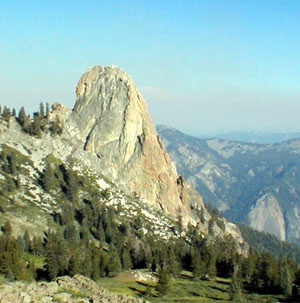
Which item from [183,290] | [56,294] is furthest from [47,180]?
[56,294]

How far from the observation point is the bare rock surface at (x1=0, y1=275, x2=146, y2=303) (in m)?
47.8

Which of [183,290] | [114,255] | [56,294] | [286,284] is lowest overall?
[183,290]

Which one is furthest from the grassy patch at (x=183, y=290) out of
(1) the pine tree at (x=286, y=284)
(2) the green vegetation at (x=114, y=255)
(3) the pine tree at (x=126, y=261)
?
(3) the pine tree at (x=126, y=261)

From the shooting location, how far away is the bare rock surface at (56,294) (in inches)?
1882

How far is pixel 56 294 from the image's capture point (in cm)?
5272

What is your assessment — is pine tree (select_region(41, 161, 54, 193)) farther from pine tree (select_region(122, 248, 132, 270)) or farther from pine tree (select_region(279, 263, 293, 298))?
pine tree (select_region(279, 263, 293, 298))

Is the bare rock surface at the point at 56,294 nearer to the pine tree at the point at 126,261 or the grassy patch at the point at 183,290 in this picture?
the grassy patch at the point at 183,290

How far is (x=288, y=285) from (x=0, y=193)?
11275 centimetres

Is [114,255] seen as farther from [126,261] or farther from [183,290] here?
[183,290]

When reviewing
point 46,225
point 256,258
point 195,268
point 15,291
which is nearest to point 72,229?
point 46,225

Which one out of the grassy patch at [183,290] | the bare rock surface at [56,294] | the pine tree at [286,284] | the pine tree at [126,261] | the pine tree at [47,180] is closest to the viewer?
the bare rock surface at [56,294]

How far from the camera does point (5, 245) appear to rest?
12212cm

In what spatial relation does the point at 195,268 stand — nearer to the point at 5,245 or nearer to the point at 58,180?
the point at 5,245

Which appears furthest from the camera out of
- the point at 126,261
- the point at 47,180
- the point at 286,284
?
the point at 47,180
